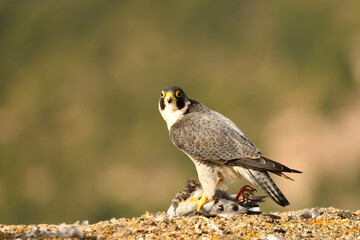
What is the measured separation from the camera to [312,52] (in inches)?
1538

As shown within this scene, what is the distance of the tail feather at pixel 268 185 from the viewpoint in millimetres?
6574

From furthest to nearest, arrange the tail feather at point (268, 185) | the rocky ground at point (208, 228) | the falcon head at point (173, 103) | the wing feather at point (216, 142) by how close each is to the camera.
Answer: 1. the falcon head at point (173, 103)
2. the wing feather at point (216, 142)
3. the tail feather at point (268, 185)
4. the rocky ground at point (208, 228)

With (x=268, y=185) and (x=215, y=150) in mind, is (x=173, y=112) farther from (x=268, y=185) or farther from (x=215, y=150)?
(x=268, y=185)

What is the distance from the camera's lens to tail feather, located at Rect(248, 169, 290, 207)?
6574mm

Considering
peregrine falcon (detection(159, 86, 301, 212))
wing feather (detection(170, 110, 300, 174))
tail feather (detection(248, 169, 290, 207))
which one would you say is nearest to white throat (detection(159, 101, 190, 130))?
peregrine falcon (detection(159, 86, 301, 212))

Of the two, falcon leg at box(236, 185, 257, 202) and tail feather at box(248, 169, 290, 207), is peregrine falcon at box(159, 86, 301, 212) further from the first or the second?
falcon leg at box(236, 185, 257, 202)

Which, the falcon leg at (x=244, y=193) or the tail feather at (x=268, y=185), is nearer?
the tail feather at (x=268, y=185)

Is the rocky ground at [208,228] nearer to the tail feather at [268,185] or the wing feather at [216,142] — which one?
the tail feather at [268,185]

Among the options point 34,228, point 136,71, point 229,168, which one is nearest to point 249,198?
point 229,168

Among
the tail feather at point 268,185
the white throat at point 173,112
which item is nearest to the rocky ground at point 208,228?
the tail feather at point 268,185

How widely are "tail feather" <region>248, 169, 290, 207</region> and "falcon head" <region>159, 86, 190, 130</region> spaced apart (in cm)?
151

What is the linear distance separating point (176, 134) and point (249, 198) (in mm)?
1339

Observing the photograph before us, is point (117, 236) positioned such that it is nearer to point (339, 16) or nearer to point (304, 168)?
point (304, 168)

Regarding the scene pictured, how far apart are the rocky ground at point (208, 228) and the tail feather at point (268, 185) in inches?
8.7
